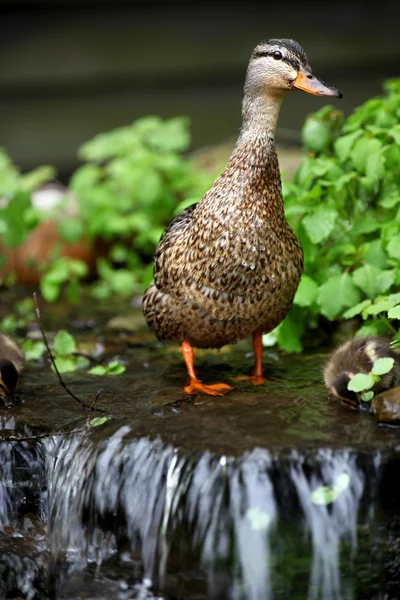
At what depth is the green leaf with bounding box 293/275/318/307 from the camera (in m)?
4.02

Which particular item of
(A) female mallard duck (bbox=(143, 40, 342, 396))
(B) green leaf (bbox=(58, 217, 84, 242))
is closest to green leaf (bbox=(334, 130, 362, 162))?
(A) female mallard duck (bbox=(143, 40, 342, 396))

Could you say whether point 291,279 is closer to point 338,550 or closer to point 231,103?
point 338,550

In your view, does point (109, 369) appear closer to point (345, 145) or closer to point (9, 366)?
point (9, 366)

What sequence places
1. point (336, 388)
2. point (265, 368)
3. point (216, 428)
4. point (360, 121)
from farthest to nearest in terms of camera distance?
point (360, 121) < point (265, 368) < point (336, 388) < point (216, 428)

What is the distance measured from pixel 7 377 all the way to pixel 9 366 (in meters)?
0.05

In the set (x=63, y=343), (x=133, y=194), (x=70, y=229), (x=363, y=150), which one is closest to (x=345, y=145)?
(x=363, y=150)

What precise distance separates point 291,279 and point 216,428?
753 mm

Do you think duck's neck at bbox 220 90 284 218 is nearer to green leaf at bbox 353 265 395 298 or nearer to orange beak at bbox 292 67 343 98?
orange beak at bbox 292 67 343 98

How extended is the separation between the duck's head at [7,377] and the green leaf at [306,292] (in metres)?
1.25

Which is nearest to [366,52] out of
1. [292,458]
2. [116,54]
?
[116,54]

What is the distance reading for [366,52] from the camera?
7254mm

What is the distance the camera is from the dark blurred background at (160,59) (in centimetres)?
725

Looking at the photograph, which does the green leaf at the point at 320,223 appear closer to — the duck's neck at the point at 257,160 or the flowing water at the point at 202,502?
the duck's neck at the point at 257,160

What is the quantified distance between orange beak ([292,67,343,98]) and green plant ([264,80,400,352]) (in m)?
0.68
